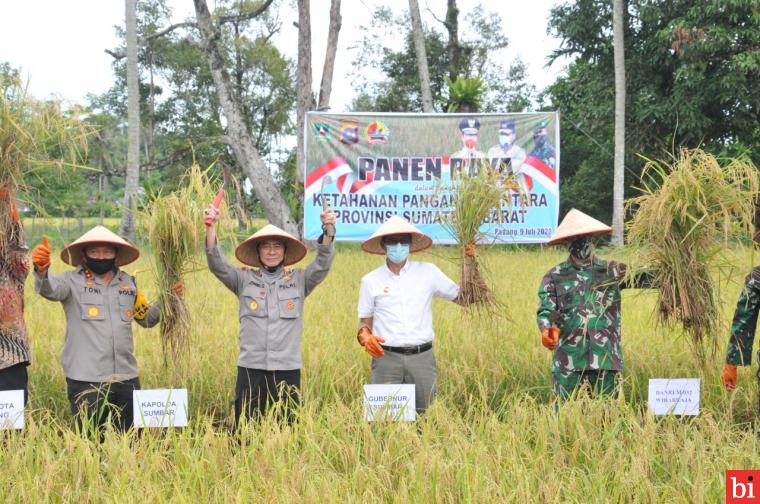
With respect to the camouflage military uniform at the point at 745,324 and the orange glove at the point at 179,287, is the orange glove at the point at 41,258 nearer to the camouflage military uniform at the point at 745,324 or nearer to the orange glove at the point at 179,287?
the orange glove at the point at 179,287

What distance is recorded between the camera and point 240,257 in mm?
4047

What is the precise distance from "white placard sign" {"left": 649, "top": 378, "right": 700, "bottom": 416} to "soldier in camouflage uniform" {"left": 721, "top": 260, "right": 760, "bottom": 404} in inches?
8.9

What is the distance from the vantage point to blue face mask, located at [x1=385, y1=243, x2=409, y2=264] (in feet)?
12.7

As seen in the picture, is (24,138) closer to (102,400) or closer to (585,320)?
(102,400)

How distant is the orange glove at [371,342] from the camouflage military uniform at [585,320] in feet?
2.70

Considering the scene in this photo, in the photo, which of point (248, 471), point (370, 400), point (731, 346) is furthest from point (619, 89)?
point (248, 471)

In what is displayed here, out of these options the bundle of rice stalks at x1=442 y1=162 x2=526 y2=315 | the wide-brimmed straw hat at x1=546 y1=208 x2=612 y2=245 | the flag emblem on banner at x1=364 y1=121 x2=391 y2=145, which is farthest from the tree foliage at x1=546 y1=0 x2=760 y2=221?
the wide-brimmed straw hat at x1=546 y1=208 x2=612 y2=245

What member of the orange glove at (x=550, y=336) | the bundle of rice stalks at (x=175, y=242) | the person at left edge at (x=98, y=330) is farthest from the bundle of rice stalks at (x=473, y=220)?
the person at left edge at (x=98, y=330)

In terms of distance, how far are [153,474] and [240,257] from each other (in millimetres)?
1433

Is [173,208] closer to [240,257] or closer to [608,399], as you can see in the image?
[240,257]

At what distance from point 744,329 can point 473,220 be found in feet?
4.97

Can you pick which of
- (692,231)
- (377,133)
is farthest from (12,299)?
(377,133)

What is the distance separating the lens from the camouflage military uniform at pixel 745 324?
11.5 ft

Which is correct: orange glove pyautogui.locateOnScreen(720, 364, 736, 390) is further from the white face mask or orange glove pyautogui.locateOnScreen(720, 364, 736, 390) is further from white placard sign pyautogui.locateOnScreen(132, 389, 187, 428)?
the white face mask
